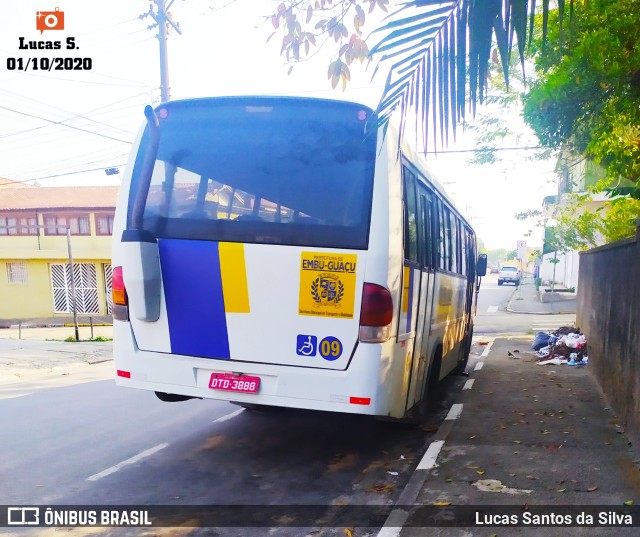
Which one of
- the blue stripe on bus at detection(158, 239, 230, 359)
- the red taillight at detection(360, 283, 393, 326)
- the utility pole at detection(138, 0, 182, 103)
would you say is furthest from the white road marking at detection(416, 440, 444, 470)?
the utility pole at detection(138, 0, 182, 103)

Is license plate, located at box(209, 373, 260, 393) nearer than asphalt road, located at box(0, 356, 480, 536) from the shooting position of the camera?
→ No

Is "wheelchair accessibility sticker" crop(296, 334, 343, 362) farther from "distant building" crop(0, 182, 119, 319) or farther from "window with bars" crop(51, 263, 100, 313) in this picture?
"window with bars" crop(51, 263, 100, 313)

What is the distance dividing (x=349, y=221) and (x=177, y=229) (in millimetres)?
1503

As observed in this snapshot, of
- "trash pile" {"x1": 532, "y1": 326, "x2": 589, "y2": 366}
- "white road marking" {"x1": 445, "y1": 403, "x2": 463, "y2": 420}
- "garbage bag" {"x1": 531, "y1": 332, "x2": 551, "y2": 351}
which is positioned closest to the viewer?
"white road marking" {"x1": 445, "y1": 403, "x2": 463, "y2": 420}

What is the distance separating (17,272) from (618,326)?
31318 millimetres

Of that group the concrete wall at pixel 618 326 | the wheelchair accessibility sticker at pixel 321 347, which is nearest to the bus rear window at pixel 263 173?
the wheelchair accessibility sticker at pixel 321 347

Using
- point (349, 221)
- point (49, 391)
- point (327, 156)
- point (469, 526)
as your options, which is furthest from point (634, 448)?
point (49, 391)

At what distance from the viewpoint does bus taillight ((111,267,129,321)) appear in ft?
16.0

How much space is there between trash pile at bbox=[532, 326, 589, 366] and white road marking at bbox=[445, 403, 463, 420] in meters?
4.45

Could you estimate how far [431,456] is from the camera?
5.21 meters

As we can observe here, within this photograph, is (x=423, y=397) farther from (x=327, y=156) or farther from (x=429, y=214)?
(x=327, y=156)

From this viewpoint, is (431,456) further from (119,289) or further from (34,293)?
(34,293)

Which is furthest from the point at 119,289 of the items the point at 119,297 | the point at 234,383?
the point at 234,383

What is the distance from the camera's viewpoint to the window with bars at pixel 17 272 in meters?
30.2
